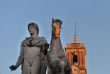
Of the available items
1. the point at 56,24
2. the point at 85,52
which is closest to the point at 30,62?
the point at 56,24

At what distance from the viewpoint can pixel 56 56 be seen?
1491 centimetres

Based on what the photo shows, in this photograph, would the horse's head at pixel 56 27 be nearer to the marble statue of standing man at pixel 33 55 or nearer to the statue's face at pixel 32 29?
the marble statue of standing man at pixel 33 55

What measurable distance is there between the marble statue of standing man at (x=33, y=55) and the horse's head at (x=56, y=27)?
54 centimetres

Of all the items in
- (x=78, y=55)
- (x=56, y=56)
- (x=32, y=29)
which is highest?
(x=32, y=29)

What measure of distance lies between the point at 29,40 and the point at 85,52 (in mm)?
123019

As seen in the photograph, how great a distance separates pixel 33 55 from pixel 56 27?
1119 mm

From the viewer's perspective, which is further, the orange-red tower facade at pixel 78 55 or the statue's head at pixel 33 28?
the orange-red tower facade at pixel 78 55

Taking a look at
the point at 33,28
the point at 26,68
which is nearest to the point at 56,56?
the point at 26,68

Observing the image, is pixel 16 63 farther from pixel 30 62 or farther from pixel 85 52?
pixel 85 52

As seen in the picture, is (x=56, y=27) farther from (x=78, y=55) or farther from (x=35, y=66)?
(x=78, y=55)

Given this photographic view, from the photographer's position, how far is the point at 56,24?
15133mm

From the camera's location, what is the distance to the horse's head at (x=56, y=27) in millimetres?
15039

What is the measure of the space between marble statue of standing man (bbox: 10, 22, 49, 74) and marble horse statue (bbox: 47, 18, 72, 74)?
1.31ft

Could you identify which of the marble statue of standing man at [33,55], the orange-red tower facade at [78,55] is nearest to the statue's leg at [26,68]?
the marble statue of standing man at [33,55]
